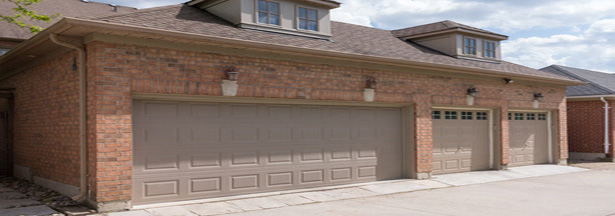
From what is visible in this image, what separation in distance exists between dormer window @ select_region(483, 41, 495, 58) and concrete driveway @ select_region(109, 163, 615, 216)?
4.82m

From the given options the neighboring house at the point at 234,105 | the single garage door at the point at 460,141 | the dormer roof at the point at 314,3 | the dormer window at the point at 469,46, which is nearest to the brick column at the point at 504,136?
the neighboring house at the point at 234,105

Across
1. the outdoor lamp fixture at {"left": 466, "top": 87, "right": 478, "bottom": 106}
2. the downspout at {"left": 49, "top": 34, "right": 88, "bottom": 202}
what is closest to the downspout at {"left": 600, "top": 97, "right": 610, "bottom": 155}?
the outdoor lamp fixture at {"left": 466, "top": 87, "right": 478, "bottom": 106}

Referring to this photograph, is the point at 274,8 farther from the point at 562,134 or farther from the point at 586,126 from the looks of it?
the point at 586,126

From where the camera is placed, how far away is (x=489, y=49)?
700 inches

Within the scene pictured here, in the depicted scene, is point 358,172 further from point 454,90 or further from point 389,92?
point 454,90

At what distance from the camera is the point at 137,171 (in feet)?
29.0

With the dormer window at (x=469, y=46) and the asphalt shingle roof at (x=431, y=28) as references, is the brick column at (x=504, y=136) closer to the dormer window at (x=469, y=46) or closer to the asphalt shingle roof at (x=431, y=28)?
the dormer window at (x=469, y=46)

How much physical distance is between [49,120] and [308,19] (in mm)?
6220

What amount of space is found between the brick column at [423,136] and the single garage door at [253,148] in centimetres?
50

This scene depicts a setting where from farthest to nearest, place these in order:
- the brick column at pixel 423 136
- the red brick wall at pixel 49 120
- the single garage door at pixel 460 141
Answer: the single garage door at pixel 460 141
the brick column at pixel 423 136
the red brick wall at pixel 49 120

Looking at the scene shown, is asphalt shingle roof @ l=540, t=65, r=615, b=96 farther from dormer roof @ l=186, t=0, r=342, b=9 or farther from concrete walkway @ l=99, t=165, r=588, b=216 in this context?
dormer roof @ l=186, t=0, r=342, b=9

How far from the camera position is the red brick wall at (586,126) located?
827 inches

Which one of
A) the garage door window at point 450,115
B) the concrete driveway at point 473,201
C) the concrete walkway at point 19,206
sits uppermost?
the garage door window at point 450,115

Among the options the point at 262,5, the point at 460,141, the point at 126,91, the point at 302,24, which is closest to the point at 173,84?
the point at 126,91
